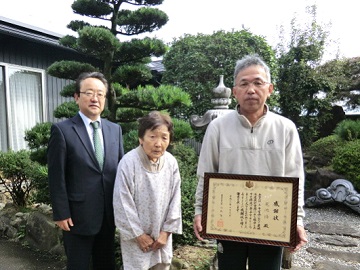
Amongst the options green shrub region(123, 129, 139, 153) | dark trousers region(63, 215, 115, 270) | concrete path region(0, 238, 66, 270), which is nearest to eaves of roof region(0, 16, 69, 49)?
green shrub region(123, 129, 139, 153)

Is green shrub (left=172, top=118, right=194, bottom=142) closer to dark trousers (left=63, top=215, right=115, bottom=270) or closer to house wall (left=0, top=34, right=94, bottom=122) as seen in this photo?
dark trousers (left=63, top=215, right=115, bottom=270)

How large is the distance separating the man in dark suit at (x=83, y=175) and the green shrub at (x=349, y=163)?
5.56m

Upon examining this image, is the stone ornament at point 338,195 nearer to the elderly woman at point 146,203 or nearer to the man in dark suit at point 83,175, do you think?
the elderly woman at point 146,203

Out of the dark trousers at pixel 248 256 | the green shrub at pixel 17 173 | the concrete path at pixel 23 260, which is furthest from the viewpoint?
the green shrub at pixel 17 173

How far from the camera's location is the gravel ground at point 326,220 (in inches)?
145

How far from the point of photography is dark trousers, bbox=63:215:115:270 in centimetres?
222

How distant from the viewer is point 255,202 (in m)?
1.74

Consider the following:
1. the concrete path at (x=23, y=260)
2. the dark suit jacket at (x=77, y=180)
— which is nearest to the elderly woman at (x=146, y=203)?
the dark suit jacket at (x=77, y=180)

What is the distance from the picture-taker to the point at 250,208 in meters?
1.75

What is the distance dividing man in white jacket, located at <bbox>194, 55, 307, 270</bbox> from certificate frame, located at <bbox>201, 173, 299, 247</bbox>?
0.07 m

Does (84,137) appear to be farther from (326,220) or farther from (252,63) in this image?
(326,220)

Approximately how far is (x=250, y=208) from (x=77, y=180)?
1.22 meters

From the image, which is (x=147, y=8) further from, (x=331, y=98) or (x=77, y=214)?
(x=331, y=98)

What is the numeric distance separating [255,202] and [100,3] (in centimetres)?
356
